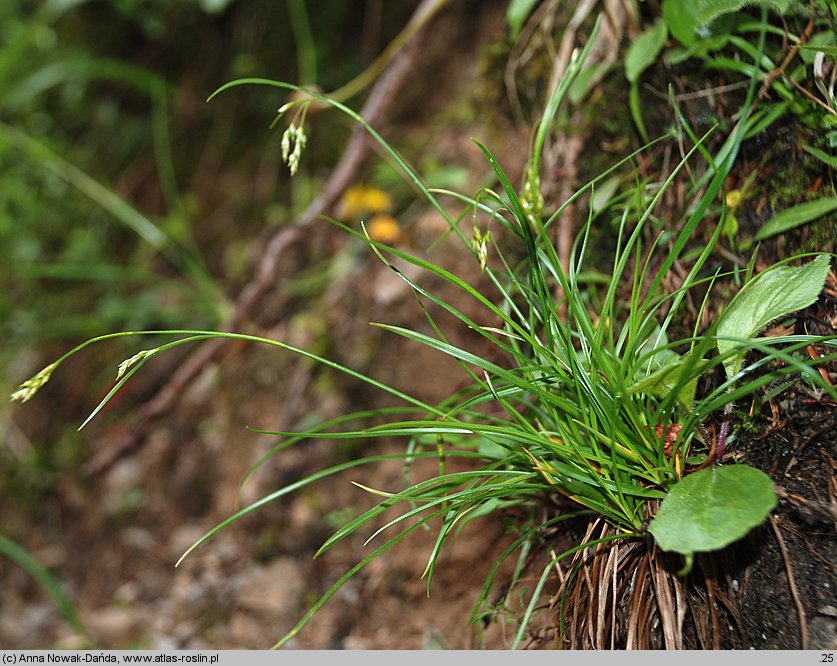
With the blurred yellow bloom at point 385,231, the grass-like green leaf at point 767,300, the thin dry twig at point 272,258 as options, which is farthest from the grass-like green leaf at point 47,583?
the grass-like green leaf at point 767,300

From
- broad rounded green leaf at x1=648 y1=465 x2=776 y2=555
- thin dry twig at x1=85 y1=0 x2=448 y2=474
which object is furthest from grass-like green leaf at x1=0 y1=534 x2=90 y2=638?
broad rounded green leaf at x1=648 y1=465 x2=776 y2=555

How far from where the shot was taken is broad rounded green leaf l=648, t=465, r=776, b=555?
2.00ft

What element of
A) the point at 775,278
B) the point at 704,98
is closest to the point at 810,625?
the point at 775,278

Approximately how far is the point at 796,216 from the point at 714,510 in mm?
453

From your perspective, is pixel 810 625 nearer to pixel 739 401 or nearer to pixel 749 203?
pixel 739 401

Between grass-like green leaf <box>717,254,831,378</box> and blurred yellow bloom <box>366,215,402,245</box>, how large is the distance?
928 millimetres

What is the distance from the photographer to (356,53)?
1.82 metres

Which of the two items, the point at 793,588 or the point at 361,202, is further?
the point at 361,202

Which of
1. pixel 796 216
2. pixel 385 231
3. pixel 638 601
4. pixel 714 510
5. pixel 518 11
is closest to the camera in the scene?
pixel 714 510

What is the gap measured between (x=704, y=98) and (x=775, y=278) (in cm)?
38

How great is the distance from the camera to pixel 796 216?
840 millimetres

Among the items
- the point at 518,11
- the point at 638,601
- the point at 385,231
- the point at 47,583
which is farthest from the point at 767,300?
the point at 47,583

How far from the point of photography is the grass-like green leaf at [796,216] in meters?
0.82

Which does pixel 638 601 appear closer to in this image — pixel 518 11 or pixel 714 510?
pixel 714 510
